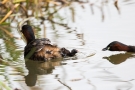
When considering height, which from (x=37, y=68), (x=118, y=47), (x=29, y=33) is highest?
(x=29, y=33)

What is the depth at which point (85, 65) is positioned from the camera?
7301 mm

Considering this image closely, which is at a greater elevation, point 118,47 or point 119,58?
point 118,47

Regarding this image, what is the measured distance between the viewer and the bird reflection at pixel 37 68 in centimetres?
679

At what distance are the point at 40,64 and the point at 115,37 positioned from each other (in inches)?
69.7

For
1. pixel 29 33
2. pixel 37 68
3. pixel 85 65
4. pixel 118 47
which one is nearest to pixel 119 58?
pixel 118 47

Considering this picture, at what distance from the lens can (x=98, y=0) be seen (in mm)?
12953

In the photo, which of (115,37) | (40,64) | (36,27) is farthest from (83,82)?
(36,27)

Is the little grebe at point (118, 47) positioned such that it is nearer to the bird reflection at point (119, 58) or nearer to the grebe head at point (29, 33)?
the bird reflection at point (119, 58)

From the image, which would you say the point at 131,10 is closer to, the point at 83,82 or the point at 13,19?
the point at 13,19

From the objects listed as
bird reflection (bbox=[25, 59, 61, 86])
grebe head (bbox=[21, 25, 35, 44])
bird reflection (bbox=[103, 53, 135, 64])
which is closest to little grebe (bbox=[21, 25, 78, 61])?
bird reflection (bbox=[25, 59, 61, 86])

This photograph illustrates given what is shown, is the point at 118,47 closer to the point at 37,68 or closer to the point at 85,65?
the point at 85,65

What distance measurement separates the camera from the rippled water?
631cm

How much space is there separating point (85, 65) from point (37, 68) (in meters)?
0.76

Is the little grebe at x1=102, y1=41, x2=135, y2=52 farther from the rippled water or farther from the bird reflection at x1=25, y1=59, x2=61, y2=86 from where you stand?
the bird reflection at x1=25, y1=59, x2=61, y2=86
